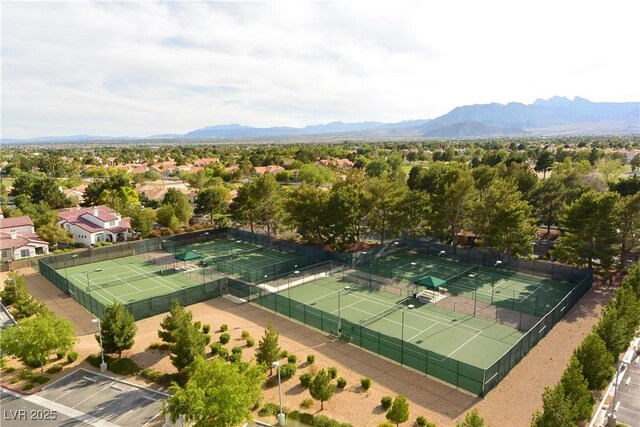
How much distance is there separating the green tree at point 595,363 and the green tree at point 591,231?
19166mm

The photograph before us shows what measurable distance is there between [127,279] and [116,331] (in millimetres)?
17957

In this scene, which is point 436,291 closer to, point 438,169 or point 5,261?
point 438,169

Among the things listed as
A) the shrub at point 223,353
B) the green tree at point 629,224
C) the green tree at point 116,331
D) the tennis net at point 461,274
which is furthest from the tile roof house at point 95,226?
the green tree at point 629,224

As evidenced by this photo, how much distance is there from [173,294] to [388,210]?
25121 mm

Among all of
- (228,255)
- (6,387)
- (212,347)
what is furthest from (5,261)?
(212,347)

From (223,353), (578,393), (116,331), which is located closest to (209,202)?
(116,331)

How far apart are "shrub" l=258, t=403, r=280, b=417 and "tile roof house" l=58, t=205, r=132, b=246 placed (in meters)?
40.9

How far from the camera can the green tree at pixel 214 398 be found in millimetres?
16391

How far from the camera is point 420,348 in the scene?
24.1 meters

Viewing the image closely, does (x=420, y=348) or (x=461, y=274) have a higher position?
(x=420, y=348)

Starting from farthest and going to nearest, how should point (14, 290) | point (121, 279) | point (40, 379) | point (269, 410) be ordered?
1. point (121, 279)
2. point (14, 290)
3. point (40, 379)
4. point (269, 410)

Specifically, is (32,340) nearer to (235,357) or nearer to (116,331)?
(116,331)

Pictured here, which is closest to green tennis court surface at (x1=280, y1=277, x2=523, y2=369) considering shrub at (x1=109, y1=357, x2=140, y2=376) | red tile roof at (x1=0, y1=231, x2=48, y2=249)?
shrub at (x1=109, y1=357, x2=140, y2=376)

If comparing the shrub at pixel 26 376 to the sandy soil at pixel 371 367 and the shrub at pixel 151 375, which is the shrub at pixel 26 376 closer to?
the sandy soil at pixel 371 367
